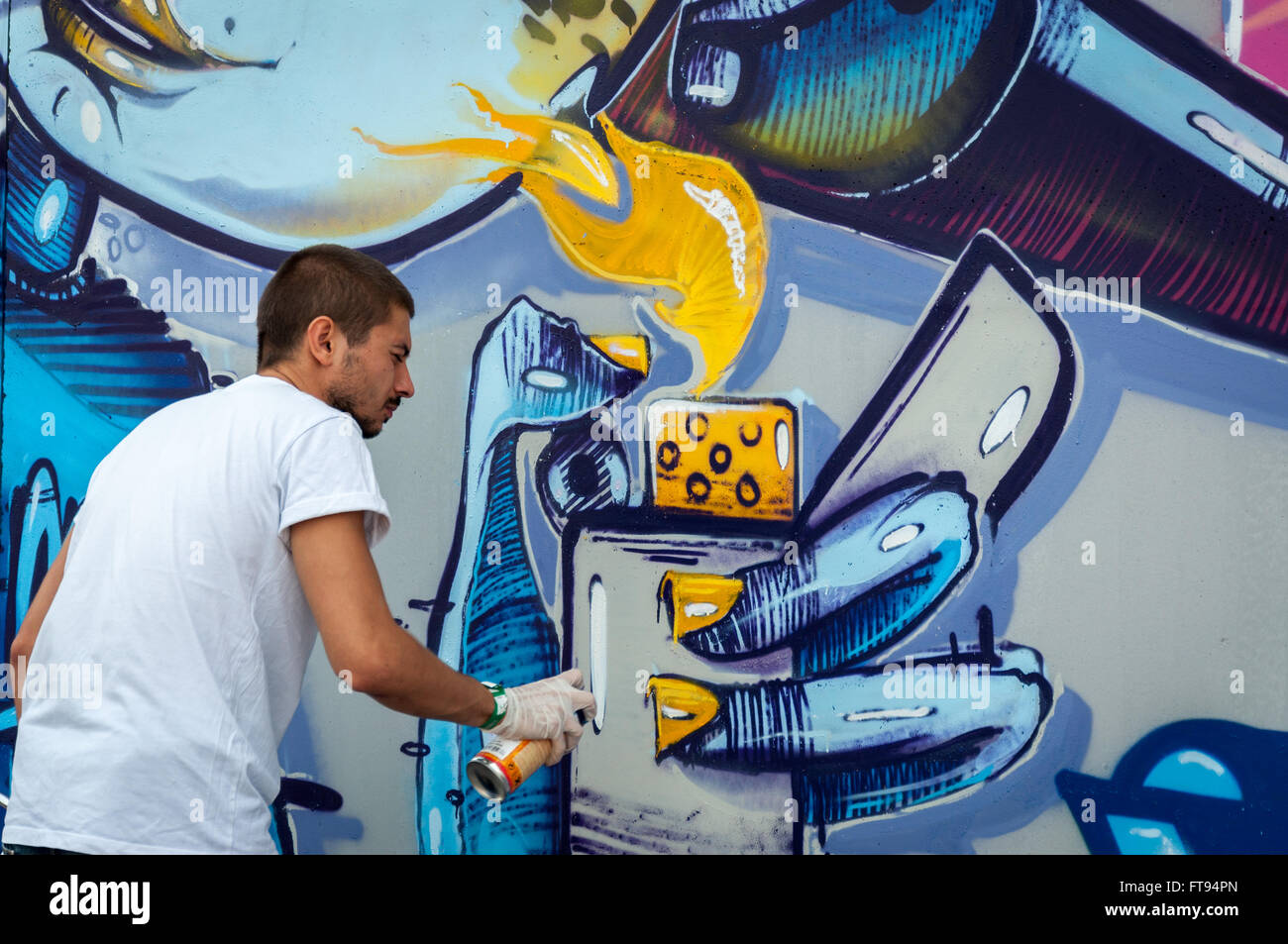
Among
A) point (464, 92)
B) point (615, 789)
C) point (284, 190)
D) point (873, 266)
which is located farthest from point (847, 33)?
point (615, 789)

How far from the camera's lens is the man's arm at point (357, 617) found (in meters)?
1.89

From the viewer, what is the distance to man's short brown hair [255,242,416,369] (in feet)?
7.34

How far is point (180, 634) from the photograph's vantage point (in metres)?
1.94

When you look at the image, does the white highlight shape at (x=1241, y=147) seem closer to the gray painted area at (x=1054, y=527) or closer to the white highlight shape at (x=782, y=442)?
the gray painted area at (x=1054, y=527)

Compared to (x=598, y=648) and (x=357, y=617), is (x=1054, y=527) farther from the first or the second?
(x=357, y=617)

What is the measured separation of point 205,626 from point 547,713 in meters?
0.86

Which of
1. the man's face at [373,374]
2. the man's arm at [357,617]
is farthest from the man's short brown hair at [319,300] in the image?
the man's arm at [357,617]

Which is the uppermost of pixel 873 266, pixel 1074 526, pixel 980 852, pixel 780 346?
pixel 873 266

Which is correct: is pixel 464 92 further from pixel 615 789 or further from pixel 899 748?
pixel 899 748

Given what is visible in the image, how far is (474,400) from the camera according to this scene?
11.9 feet

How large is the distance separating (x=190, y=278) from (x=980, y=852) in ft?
11.8

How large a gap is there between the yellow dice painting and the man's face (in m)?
1.40

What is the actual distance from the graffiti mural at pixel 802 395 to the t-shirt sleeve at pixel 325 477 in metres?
1.58

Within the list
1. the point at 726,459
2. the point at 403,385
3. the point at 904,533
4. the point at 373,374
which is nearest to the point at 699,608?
the point at 726,459
